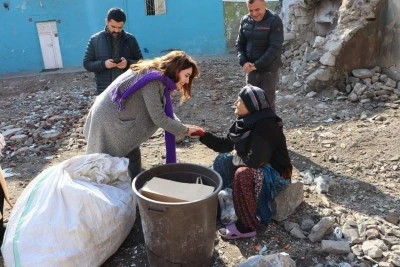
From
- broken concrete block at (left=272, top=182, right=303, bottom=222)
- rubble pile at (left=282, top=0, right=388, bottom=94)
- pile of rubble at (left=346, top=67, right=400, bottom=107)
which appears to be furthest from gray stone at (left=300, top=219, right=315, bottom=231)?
rubble pile at (left=282, top=0, right=388, bottom=94)

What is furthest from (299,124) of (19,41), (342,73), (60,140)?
(19,41)

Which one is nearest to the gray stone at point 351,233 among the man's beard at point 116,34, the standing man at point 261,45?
the standing man at point 261,45

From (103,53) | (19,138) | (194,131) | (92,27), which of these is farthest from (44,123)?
(92,27)

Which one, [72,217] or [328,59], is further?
[328,59]

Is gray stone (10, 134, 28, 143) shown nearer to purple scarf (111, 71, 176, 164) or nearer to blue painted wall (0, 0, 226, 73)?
purple scarf (111, 71, 176, 164)

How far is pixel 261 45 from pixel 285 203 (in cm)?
205

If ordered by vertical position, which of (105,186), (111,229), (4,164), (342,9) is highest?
(342,9)

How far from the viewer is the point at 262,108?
2.96 m

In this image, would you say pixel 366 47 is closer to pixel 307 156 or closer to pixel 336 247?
pixel 307 156

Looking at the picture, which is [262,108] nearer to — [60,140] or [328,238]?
[328,238]

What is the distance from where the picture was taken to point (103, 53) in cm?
423

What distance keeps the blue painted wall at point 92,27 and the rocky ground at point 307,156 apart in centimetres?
639

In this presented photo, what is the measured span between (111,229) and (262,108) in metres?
1.44

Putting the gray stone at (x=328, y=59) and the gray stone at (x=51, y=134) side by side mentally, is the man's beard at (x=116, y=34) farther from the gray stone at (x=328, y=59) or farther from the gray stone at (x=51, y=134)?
the gray stone at (x=328, y=59)
